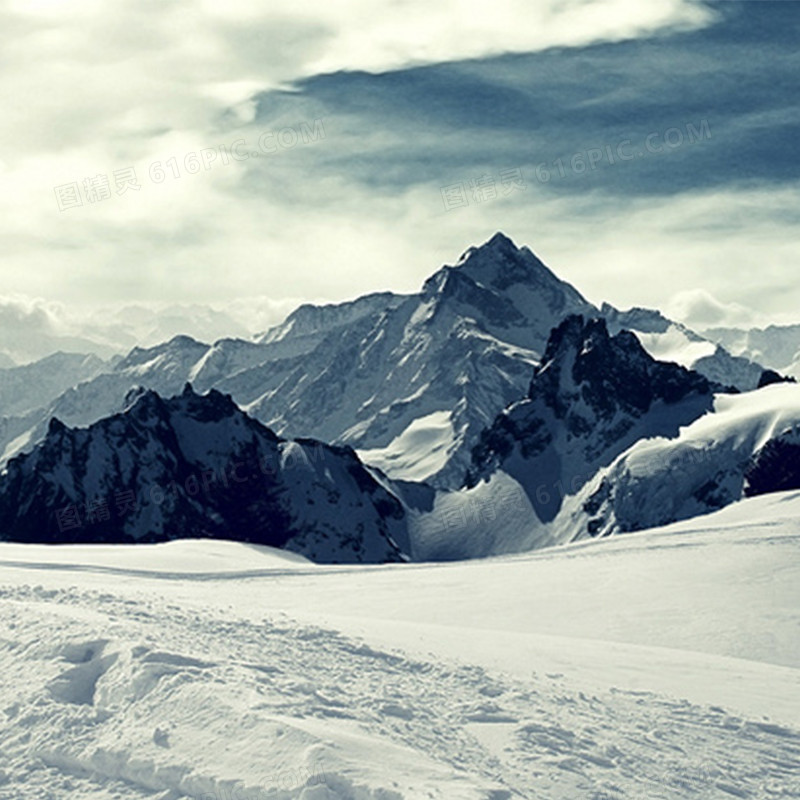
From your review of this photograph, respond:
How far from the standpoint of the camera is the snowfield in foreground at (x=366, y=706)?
1447 centimetres

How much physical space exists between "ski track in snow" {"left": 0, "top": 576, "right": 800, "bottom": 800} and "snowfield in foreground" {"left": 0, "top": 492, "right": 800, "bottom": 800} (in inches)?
1.4

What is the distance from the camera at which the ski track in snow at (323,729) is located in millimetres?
14328

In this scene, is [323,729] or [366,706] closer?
[323,729]

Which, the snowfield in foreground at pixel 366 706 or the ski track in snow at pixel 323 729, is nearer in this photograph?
the ski track in snow at pixel 323 729

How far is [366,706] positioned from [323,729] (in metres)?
2.19

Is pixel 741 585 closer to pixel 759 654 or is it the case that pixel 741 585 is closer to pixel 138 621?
pixel 759 654

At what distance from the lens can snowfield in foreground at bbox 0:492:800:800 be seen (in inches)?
570

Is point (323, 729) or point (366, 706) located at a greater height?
point (323, 729)

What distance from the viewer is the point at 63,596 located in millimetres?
26031

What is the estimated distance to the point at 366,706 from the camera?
1767 cm

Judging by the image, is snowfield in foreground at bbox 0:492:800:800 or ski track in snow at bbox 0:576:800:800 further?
snowfield in foreground at bbox 0:492:800:800

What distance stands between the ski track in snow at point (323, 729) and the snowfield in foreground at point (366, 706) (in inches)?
1.4

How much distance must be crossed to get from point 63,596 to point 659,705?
1404 centimetres

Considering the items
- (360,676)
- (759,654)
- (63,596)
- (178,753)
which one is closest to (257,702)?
(178,753)
